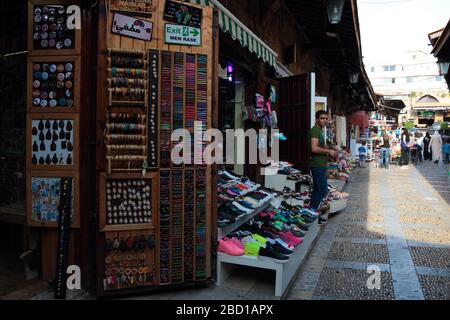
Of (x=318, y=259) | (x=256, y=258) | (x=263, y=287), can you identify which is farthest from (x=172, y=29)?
(x=318, y=259)

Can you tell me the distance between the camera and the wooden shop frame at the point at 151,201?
356cm

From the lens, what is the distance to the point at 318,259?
5.12 meters

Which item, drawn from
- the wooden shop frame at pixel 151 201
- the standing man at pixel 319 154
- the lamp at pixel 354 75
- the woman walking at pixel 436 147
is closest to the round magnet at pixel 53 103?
the wooden shop frame at pixel 151 201

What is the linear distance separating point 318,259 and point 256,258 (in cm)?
143

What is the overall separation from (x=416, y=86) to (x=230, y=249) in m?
54.1

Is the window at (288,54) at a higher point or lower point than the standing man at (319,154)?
higher

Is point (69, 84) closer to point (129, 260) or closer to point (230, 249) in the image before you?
point (129, 260)

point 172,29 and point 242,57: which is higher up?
point 242,57

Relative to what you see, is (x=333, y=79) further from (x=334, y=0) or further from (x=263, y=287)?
(x=263, y=287)

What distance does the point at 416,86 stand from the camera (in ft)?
169

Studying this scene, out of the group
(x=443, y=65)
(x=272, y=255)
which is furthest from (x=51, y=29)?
(x=443, y=65)

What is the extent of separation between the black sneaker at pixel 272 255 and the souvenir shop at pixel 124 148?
0.03 feet

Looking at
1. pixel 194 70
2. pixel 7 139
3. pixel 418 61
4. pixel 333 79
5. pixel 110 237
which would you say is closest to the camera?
pixel 110 237

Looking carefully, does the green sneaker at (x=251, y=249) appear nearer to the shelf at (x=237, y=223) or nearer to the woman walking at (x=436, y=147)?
the shelf at (x=237, y=223)
